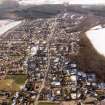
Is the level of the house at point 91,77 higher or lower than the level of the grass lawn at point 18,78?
lower

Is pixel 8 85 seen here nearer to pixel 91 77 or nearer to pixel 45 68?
pixel 45 68

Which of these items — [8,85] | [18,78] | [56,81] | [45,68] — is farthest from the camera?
[45,68]

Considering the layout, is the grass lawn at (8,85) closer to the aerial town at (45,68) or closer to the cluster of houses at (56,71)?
the aerial town at (45,68)

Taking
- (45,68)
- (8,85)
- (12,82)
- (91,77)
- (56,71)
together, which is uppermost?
(45,68)

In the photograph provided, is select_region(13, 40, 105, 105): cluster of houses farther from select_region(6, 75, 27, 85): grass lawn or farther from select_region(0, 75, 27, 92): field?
select_region(0, 75, 27, 92): field

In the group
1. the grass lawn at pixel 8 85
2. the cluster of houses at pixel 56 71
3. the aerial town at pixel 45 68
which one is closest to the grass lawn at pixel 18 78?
the aerial town at pixel 45 68

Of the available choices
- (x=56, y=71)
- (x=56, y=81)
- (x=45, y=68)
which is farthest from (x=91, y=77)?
(x=45, y=68)

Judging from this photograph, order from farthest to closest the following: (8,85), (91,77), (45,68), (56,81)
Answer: (45,68) → (91,77) → (56,81) → (8,85)

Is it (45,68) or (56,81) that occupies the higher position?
(45,68)

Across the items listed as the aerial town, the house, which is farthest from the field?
the house

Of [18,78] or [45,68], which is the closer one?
[18,78]

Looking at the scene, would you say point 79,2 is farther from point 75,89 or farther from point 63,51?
point 75,89
